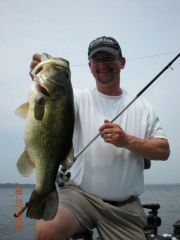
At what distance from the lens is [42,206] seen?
3.87 metres

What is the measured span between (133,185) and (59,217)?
1.12 meters

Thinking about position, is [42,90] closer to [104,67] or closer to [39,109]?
[39,109]

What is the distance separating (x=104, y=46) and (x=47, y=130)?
79.6 inches

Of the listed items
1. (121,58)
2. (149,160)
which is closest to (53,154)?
(149,160)

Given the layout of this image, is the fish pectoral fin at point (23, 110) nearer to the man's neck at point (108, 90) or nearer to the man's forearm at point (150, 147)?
the man's forearm at point (150, 147)

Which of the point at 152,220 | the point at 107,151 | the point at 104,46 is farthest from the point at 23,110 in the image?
the point at 152,220

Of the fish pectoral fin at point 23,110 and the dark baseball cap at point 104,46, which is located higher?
the dark baseball cap at point 104,46

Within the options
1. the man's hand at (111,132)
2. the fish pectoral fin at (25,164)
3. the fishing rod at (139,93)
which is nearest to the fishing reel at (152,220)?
the fishing rod at (139,93)

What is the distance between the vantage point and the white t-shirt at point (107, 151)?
4930 mm

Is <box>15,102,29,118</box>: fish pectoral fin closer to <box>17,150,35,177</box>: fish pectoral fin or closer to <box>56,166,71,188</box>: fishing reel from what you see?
<box>17,150,35,177</box>: fish pectoral fin

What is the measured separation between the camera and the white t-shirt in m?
4.93

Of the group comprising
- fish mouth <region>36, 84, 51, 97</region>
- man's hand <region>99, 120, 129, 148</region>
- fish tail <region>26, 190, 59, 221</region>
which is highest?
fish mouth <region>36, 84, 51, 97</region>

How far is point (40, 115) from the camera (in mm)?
3611

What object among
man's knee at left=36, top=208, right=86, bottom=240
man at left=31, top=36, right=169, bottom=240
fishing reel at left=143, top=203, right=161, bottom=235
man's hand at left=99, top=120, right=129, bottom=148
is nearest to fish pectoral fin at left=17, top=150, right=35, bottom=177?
man's knee at left=36, top=208, right=86, bottom=240
